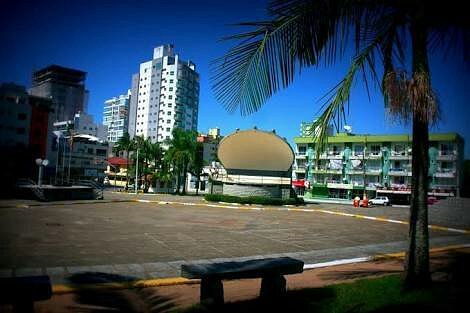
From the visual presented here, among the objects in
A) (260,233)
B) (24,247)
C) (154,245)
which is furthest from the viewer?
(260,233)

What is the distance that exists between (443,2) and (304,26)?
5.48ft

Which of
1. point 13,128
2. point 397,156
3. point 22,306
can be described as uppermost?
point 397,156

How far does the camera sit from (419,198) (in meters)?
5.08

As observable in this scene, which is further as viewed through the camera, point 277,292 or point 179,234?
point 179,234

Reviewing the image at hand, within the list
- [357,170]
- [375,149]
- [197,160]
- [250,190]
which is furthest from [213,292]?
[357,170]

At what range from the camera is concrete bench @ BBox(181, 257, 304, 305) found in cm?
512

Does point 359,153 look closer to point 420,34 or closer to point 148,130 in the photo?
point 420,34

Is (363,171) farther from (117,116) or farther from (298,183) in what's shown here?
(117,116)

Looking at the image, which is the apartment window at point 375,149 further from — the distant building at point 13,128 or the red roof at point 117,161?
the distant building at point 13,128

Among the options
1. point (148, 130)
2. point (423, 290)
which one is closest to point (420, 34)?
point (423, 290)

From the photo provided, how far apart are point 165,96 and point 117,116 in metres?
44.0

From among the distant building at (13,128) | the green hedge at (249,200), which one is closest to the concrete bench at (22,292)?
the distant building at (13,128)

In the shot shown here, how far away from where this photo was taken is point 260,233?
46.4 feet

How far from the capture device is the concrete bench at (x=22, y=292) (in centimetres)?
368
